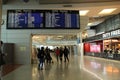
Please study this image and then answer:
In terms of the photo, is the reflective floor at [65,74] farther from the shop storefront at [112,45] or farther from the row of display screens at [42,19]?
the shop storefront at [112,45]

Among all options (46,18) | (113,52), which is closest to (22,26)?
(46,18)

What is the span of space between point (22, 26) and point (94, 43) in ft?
117

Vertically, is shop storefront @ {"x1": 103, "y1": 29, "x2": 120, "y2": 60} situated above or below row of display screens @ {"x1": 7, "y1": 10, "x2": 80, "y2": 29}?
below

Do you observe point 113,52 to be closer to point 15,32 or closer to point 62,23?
point 15,32

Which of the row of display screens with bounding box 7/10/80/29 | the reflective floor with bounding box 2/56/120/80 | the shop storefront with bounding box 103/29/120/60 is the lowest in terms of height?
the reflective floor with bounding box 2/56/120/80

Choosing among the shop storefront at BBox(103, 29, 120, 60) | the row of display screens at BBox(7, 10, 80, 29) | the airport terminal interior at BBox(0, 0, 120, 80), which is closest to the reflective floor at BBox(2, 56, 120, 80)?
the airport terminal interior at BBox(0, 0, 120, 80)

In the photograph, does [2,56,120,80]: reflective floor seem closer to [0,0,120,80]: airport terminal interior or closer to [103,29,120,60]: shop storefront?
[0,0,120,80]: airport terminal interior

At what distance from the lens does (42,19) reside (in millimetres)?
11828

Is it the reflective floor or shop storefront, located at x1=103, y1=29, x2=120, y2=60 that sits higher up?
shop storefront, located at x1=103, y1=29, x2=120, y2=60

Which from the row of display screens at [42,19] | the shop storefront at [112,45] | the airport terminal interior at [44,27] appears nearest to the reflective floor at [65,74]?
the airport terminal interior at [44,27]

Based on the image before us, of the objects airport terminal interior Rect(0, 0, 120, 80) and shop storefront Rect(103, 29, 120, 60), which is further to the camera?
shop storefront Rect(103, 29, 120, 60)

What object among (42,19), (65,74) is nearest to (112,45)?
(65,74)

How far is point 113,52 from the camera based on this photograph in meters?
31.5

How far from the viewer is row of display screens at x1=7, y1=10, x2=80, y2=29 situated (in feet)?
37.4
